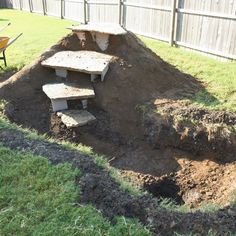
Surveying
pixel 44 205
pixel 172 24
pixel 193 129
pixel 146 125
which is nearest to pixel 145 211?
pixel 44 205

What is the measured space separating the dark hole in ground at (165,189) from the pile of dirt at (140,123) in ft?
0.05

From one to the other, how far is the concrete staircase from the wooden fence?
2.81 meters

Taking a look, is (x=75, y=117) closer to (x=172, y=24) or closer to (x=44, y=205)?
(x=44, y=205)

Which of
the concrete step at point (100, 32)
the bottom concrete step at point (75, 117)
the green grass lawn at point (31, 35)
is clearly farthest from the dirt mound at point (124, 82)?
the green grass lawn at point (31, 35)

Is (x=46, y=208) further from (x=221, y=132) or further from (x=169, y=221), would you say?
(x=221, y=132)

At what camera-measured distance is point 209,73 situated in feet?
24.9

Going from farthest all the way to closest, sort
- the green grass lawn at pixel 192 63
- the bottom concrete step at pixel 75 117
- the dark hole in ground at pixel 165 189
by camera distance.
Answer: the green grass lawn at pixel 192 63
the bottom concrete step at pixel 75 117
the dark hole in ground at pixel 165 189

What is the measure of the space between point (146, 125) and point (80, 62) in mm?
1839

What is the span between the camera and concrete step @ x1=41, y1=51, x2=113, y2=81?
6502 millimetres

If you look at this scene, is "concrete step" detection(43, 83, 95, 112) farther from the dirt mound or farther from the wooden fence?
the wooden fence

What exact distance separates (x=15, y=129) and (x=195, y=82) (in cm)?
372

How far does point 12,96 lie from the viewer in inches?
256

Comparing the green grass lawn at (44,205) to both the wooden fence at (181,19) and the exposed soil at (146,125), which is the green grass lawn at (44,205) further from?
the wooden fence at (181,19)

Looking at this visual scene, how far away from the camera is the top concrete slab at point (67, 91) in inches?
243
